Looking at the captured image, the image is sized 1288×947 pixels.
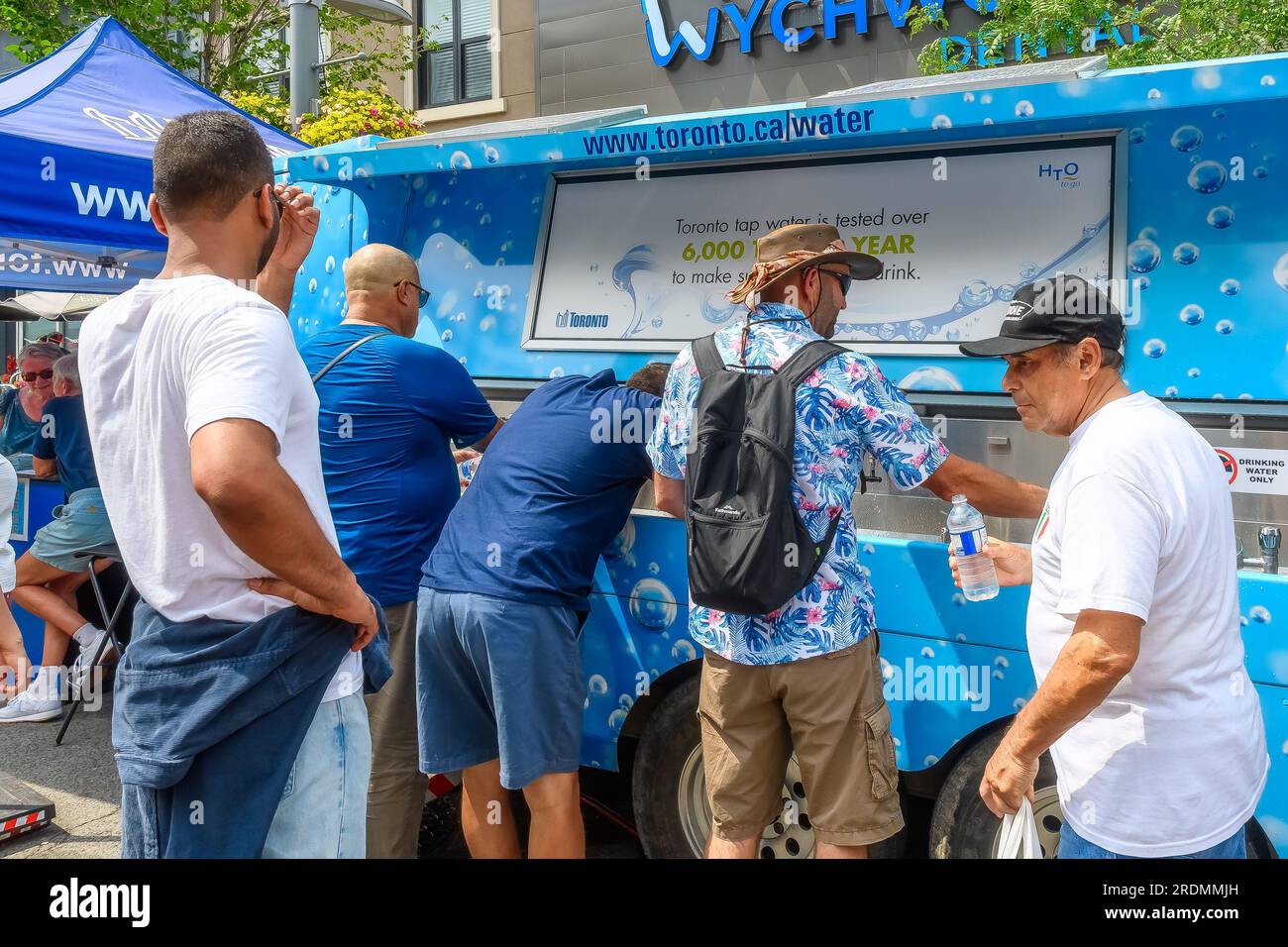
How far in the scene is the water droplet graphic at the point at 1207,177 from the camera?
10.5ft

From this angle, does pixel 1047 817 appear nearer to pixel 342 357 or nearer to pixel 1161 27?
pixel 342 357

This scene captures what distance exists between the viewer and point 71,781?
17.3 ft

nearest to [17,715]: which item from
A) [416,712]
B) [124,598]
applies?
[124,598]

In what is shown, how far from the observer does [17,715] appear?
6195mm

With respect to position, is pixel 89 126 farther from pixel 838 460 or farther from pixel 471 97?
pixel 471 97

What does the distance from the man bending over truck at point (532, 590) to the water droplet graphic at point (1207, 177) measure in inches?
65.2

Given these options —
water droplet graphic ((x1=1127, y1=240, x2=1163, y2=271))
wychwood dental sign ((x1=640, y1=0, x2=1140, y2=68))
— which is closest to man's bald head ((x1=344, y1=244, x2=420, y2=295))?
water droplet graphic ((x1=1127, y1=240, x2=1163, y2=271))

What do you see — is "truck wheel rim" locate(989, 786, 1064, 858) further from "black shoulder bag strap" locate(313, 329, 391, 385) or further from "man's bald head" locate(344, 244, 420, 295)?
"man's bald head" locate(344, 244, 420, 295)

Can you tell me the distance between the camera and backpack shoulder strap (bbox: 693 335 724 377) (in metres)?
2.86

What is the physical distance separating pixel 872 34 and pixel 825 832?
418 inches

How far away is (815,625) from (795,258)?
999 mm

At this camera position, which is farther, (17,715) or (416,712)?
(17,715)

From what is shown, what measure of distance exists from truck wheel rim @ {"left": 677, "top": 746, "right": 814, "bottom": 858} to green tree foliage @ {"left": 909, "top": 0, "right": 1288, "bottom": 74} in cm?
437

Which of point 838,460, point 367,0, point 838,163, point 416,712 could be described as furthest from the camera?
point 367,0
